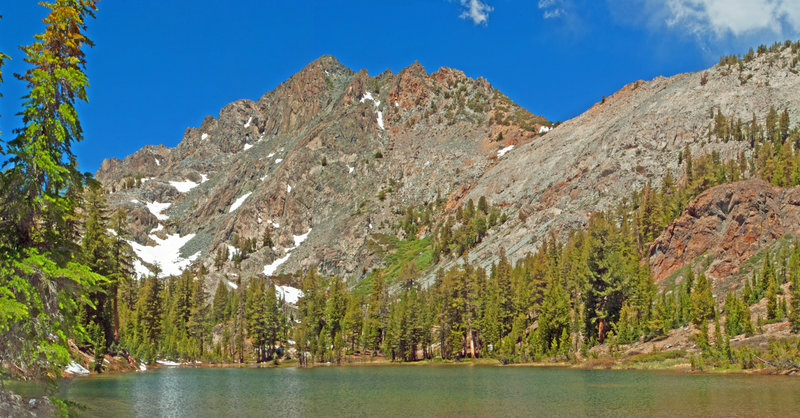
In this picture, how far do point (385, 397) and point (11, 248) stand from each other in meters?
→ 27.5

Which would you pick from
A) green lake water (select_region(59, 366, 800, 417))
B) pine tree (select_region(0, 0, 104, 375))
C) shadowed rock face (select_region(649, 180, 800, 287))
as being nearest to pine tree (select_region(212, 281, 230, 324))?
green lake water (select_region(59, 366, 800, 417))

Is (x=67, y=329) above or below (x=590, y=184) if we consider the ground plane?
below

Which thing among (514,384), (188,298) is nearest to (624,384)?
(514,384)

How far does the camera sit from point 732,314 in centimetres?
6344

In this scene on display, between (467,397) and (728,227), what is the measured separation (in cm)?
7264

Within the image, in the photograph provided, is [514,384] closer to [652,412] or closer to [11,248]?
[652,412]

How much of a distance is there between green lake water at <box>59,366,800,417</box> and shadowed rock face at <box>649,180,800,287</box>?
46112mm

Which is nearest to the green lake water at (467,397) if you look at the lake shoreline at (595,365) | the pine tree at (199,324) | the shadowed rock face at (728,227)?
the lake shoreline at (595,365)

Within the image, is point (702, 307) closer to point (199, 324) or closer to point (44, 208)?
point (44, 208)

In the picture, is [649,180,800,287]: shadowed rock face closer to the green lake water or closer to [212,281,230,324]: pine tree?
the green lake water

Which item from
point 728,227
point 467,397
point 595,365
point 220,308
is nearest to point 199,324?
point 220,308

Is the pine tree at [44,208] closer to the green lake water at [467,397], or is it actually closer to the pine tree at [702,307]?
the green lake water at [467,397]

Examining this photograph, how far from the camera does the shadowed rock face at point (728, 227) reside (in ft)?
281

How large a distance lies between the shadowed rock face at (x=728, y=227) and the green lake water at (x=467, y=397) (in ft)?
151
